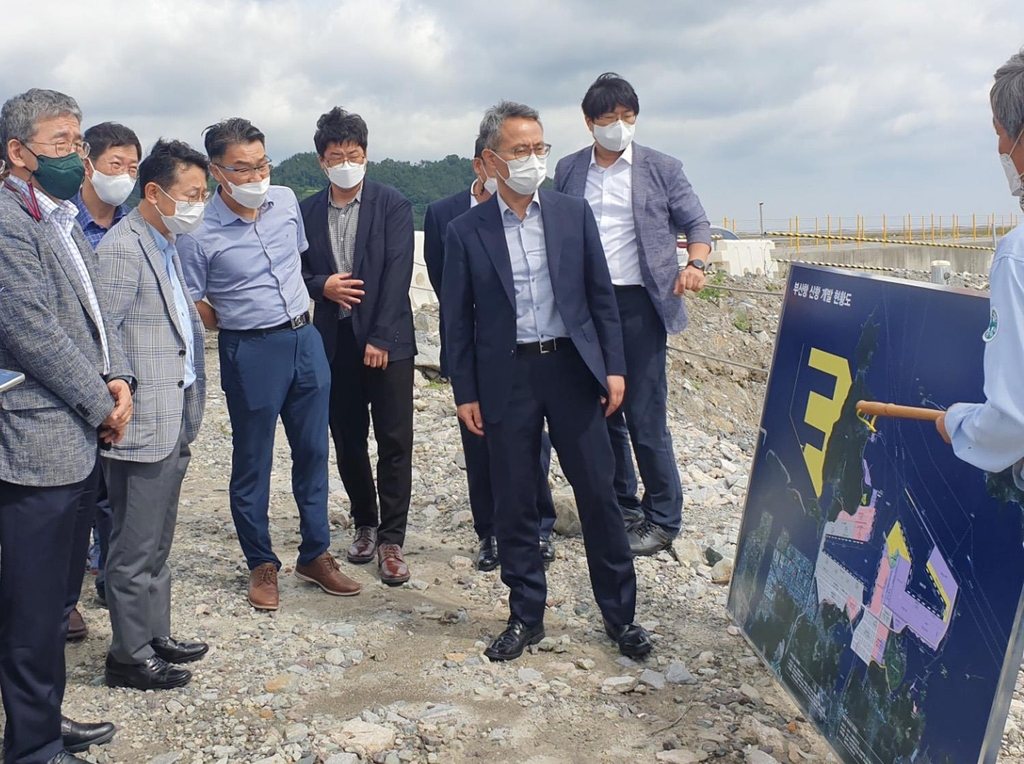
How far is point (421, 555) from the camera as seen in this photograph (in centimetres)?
503

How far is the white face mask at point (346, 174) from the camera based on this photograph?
449cm

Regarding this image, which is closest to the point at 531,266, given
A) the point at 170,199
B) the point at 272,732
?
the point at 170,199

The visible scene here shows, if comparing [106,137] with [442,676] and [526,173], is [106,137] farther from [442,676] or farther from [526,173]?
[442,676]

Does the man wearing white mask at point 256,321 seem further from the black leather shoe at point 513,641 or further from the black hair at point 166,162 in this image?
the black leather shoe at point 513,641

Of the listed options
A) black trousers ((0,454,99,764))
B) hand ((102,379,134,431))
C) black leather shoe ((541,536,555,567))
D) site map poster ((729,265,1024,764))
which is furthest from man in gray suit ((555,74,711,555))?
black trousers ((0,454,99,764))

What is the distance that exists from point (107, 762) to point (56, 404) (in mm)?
1185

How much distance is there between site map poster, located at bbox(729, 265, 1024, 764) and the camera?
2117 mm

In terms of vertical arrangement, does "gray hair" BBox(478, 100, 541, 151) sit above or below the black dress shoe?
above

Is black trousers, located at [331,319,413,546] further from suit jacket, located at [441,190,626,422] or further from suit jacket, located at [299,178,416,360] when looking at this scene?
suit jacket, located at [441,190,626,422]

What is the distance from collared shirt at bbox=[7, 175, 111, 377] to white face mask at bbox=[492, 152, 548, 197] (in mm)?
1504

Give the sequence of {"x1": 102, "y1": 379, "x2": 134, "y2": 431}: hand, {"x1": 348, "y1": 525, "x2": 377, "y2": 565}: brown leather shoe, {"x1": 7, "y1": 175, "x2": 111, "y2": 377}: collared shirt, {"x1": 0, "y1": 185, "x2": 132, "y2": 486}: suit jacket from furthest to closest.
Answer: {"x1": 348, "y1": 525, "x2": 377, "y2": 565}: brown leather shoe < {"x1": 102, "y1": 379, "x2": 134, "y2": 431}: hand < {"x1": 7, "y1": 175, "x2": 111, "y2": 377}: collared shirt < {"x1": 0, "y1": 185, "x2": 132, "y2": 486}: suit jacket

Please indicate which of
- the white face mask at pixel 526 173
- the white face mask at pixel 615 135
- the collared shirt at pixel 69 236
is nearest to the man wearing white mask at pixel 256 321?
the collared shirt at pixel 69 236

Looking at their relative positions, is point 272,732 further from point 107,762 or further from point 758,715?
point 758,715

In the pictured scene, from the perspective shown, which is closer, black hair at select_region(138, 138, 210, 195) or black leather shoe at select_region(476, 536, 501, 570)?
black hair at select_region(138, 138, 210, 195)
